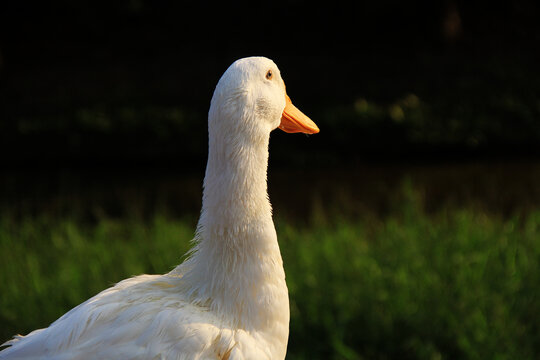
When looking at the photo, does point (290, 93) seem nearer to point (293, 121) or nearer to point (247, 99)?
point (293, 121)

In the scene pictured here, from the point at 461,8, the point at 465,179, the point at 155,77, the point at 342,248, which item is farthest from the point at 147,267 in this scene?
the point at 461,8

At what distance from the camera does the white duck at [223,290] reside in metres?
1.75

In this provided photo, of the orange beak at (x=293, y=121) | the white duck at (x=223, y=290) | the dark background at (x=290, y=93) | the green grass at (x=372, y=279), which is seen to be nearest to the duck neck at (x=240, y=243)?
the white duck at (x=223, y=290)

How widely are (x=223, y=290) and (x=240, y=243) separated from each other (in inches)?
5.4

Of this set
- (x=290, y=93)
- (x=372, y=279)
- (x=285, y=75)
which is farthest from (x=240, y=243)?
(x=285, y=75)

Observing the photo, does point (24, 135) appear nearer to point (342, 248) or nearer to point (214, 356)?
point (342, 248)

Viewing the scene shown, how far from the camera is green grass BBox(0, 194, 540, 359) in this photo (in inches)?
114

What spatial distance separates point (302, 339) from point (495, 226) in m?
1.48

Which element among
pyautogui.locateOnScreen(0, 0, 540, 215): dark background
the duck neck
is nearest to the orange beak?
the duck neck

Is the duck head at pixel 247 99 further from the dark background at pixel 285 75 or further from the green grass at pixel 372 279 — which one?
the dark background at pixel 285 75

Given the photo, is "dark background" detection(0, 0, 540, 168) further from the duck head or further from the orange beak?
the duck head

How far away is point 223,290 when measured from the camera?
1.86 m

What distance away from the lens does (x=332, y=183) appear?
5855 mm

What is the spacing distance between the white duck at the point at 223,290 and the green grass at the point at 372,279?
3.56ft
